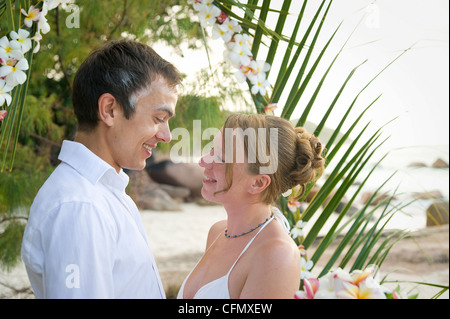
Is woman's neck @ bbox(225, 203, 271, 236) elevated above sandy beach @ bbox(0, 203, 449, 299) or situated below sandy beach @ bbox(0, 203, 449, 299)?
above

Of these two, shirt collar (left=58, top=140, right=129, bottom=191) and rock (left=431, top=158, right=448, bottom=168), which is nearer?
shirt collar (left=58, top=140, right=129, bottom=191)

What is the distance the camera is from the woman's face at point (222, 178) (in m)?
1.36

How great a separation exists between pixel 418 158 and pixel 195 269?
51.1 ft

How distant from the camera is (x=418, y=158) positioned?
1581 cm

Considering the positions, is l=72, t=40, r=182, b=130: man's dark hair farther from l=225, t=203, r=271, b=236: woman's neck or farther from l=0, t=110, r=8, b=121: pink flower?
l=225, t=203, r=271, b=236: woman's neck

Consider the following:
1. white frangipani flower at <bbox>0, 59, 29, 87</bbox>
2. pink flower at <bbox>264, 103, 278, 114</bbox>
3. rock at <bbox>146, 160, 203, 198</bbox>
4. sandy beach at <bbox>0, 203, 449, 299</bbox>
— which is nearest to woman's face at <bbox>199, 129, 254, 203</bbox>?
pink flower at <bbox>264, 103, 278, 114</bbox>

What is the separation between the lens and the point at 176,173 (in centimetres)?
1034

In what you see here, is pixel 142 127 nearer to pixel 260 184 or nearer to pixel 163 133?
pixel 163 133

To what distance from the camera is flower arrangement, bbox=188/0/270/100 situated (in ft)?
5.37

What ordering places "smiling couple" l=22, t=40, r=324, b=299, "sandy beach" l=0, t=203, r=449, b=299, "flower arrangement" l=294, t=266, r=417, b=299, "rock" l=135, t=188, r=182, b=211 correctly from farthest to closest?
1. "rock" l=135, t=188, r=182, b=211
2. "sandy beach" l=0, t=203, r=449, b=299
3. "smiling couple" l=22, t=40, r=324, b=299
4. "flower arrangement" l=294, t=266, r=417, b=299

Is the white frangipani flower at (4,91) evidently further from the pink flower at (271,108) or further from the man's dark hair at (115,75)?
A: the pink flower at (271,108)

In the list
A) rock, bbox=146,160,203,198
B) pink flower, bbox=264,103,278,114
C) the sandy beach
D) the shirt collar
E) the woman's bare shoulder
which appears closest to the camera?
the shirt collar
